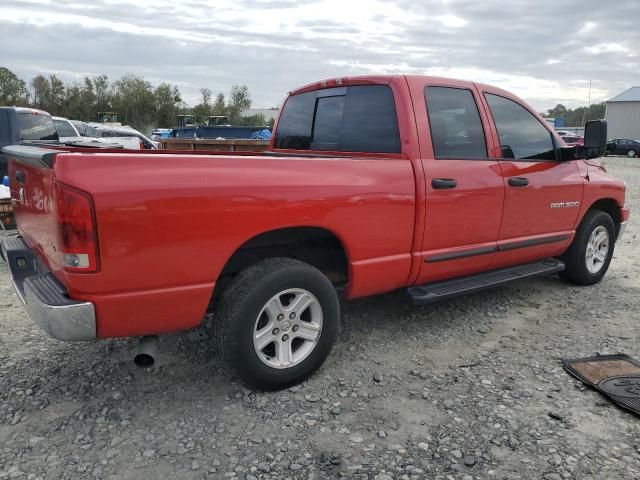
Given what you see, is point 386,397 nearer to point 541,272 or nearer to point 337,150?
point 337,150

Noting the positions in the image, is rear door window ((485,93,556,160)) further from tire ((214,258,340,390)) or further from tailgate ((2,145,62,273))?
tailgate ((2,145,62,273))

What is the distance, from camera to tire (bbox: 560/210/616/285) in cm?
516

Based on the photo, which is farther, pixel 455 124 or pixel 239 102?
pixel 239 102

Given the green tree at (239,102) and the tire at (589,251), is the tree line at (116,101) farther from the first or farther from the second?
the tire at (589,251)

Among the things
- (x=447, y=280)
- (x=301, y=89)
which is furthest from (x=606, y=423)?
(x=301, y=89)

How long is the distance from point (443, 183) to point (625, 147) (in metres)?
39.7

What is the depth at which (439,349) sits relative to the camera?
388 centimetres

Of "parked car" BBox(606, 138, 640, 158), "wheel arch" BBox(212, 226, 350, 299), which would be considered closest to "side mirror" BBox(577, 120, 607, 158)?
"wheel arch" BBox(212, 226, 350, 299)

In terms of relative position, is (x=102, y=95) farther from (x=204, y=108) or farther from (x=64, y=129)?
(x=64, y=129)

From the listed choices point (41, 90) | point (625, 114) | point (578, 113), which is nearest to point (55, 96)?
point (41, 90)

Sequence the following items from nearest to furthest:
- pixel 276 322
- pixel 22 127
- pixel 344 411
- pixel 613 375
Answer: pixel 344 411, pixel 276 322, pixel 613 375, pixel 22 127

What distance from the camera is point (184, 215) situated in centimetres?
264

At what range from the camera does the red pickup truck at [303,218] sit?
2529 mm

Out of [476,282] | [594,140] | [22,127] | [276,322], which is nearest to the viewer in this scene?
[276,322]
